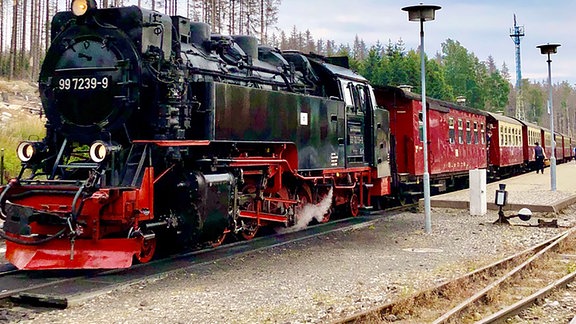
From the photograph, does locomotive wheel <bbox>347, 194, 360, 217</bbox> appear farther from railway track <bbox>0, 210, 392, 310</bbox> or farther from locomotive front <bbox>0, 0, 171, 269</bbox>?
locomotive front <bbox>0, 0, 171, 269</bbox>

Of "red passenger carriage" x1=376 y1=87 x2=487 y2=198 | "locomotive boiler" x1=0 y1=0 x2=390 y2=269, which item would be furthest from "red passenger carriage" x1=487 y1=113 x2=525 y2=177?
"locomotive boiler" x1=0 y1=0 x2=390 y2=269

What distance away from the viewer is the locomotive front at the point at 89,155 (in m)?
6.87

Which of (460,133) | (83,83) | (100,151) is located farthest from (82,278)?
(460,133)

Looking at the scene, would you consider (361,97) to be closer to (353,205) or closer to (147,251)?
(353,205)

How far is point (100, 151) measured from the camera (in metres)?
7.08

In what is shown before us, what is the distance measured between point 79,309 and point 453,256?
533cm

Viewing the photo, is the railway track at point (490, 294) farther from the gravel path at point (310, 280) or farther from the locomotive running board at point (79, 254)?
the locomotive running board at point (79, 254)

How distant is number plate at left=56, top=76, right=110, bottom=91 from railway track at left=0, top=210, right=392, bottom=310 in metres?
2.39

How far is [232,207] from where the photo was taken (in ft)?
27.8

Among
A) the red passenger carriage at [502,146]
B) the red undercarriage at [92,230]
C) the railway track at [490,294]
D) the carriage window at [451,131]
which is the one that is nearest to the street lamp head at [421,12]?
the railway track at [490,294]

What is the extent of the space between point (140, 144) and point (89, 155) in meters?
0.66

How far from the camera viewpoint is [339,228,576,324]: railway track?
17.3 feet

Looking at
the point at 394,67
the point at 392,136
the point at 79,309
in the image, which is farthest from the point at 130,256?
the point at 394,67

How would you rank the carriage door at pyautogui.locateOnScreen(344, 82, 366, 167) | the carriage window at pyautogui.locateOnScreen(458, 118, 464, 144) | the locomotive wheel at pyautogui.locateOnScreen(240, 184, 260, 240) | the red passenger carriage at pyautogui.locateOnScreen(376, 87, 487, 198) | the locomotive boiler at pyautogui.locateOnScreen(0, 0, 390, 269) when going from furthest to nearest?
the carriage window at pyautogui.locateOnScreen(458, 118, 464, 144) < the red passenger carriage at pyautogui.locateOnScreen(376, 87, 487, 198) < the carriage door at pyautogui.locateOnScreen(344, 82, 366, 167) < the locomotive wheel at pyautogui.locateOnScreen(240, 184, 260, 240) < the locomotive boiler at pyautogui.locateOnScreen(0, 0, 390, 269)
